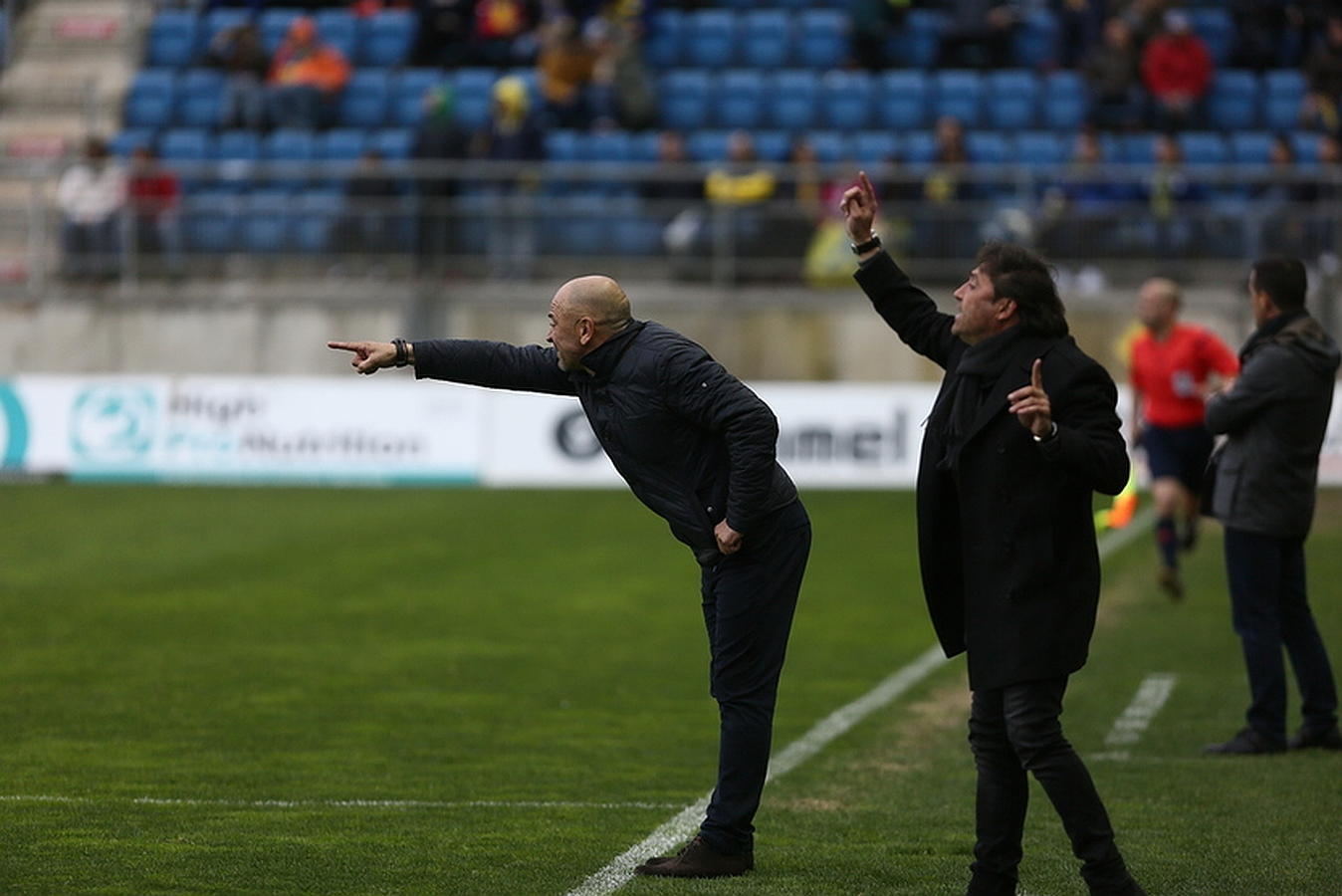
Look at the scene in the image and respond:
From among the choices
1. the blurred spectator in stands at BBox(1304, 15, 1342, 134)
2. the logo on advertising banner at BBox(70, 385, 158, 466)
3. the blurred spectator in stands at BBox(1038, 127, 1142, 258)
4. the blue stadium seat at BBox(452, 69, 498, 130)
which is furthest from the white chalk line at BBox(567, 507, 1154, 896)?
the blue stadium seat at BBox(452, 69, 498, 130)

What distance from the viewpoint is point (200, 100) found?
27781mm

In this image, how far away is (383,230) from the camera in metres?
23.8

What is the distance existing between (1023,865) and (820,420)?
13685mm

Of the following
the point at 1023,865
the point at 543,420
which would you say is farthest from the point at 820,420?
the point at 1023,865

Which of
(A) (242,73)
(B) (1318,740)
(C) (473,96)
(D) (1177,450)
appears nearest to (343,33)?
(A) (242,73)

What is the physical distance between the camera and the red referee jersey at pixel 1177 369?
14.4m

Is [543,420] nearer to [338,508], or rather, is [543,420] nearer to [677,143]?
[338,508]

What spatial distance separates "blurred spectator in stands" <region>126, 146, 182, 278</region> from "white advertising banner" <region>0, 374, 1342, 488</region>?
297 centimetres

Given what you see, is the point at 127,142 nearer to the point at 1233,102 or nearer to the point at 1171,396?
the point at 1233,102

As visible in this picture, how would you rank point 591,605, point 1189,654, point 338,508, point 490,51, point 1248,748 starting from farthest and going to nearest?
point 490,51
point 338,508
point 591,605
point 1189,654
point 1248,748

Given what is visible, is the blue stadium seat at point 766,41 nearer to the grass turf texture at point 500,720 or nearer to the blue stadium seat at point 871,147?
the blue stadium seat at point 871,147

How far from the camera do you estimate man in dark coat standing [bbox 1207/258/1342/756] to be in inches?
372

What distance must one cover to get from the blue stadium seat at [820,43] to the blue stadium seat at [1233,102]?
4427mm

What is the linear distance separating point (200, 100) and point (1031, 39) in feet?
33.4
